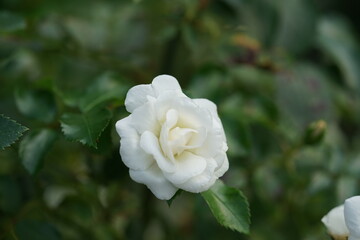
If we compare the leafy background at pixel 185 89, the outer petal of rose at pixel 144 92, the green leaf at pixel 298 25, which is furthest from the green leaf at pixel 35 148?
the green leaf at pixel 298 25

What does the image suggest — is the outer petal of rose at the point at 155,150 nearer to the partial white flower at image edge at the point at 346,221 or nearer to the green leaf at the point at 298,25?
the partial white flower at image edge at the point at 346,221

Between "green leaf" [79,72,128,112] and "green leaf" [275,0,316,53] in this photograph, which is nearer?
"green leaf" [79,72,128,112]

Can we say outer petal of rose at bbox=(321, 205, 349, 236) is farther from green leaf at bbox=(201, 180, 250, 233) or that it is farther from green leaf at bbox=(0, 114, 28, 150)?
green leaf at bbox=(0, 114, 28, 150)

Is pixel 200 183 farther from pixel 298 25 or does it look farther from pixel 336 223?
pixel 298 25

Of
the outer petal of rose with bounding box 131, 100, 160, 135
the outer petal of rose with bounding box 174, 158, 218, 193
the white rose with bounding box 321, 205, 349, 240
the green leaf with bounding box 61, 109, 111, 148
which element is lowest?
the white rose with bounding box 321, 205, 349, 240

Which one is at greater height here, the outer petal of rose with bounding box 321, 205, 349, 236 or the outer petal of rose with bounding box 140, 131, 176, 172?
the outer petal of rose with bounding box 140, 131, 176, 172

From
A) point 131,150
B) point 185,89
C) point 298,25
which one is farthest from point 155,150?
point 298,25

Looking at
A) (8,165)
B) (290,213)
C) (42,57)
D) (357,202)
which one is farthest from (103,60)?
(357,202)

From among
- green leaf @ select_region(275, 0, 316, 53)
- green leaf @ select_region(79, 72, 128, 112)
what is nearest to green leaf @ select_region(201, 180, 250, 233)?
green leaf @ select_region(79, 72, 128, 112)

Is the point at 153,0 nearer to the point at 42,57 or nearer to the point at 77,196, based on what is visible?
the point at 42,57
